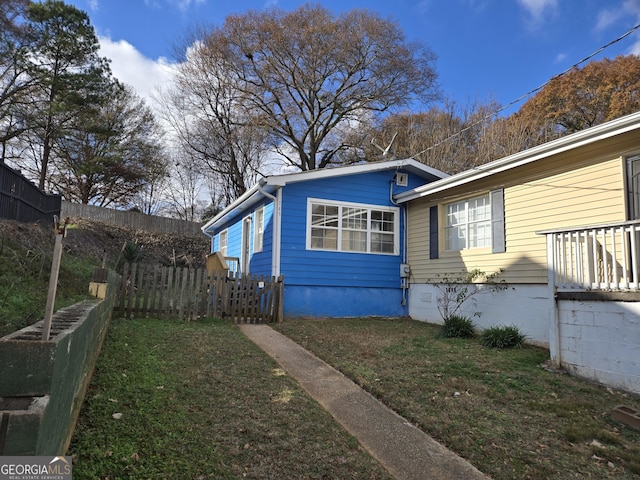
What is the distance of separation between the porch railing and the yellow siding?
1176mm

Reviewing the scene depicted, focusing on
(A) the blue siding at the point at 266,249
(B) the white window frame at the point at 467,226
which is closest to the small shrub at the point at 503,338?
(B) the white window frame at the point at 467,226

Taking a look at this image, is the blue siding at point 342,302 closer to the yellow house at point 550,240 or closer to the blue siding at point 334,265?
the blue siding at point 334,265

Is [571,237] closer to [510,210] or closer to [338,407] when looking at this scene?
[510,210]

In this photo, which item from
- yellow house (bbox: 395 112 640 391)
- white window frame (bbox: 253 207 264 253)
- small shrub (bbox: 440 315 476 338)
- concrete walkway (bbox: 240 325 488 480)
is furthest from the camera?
white window frame (bbox: 253 207 264 253)

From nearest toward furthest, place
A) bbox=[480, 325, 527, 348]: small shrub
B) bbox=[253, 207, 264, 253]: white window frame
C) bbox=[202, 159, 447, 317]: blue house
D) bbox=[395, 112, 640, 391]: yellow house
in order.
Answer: bbox=[395, 112, 640, 391]: yellow house → bbox=[480, 325, 527, 348]: small shrub → bbox=[202, 159, 447, 317]: blue house → bbox=[253, 207, 264, 253]: white window frame

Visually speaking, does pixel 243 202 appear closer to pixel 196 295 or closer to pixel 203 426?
pixel 196 295

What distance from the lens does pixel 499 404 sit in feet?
13.6

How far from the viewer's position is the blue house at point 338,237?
1006cm

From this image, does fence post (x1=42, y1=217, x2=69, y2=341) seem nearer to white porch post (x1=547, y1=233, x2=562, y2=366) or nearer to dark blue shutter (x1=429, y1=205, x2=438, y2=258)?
white porch post (x1=547, y1=233, x2=562, y2=366)

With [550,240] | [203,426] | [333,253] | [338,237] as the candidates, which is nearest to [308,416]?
[203,426]

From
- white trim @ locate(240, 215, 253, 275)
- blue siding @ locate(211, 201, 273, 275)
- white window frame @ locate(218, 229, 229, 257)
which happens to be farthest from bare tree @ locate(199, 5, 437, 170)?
white trim @ locate(240, 215, 253, 275)

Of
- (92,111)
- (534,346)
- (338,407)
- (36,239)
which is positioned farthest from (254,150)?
(338,407)

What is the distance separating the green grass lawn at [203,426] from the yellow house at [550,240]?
12.5ft

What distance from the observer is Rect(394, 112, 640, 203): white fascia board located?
588 centimetres
